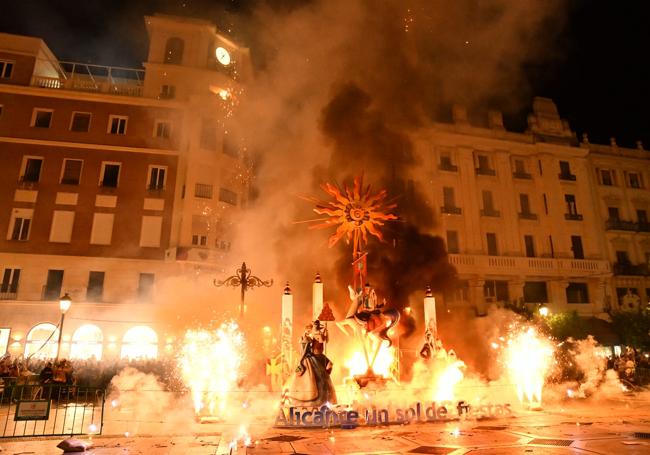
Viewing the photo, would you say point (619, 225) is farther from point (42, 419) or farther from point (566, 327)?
point (42, 419)

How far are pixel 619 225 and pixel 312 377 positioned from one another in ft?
99.0

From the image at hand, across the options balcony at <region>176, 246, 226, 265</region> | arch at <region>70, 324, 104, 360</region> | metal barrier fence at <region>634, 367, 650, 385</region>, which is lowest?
metal barrier fence at <region>634, 367, 650, 385</region>

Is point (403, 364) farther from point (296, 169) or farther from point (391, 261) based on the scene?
point (296, 169)

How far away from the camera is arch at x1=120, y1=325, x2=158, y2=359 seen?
24.4 meters

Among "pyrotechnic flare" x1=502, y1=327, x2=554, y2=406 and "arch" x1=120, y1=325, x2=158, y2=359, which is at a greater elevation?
"arch" x1=120, y1=325, x2=158, y2=359

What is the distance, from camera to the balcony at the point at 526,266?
27.8 m

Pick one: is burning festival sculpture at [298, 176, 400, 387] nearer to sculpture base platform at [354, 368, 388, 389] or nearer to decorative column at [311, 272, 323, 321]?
sculpture base platform at [354, 368, 388, 389]

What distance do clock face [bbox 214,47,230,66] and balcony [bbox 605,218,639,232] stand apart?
2974cm

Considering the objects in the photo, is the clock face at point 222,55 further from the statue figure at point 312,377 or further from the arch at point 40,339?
the statue figure at point 312,377

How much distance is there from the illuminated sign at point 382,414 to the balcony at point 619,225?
26071 millimetres

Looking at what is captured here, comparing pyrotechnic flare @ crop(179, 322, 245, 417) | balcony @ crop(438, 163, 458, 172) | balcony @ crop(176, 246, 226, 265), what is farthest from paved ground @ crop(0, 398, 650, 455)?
balcony @ crop(438, 163, 458, 172)

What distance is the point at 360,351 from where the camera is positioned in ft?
47.5

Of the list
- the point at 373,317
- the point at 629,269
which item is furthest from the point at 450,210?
the point at 373,317

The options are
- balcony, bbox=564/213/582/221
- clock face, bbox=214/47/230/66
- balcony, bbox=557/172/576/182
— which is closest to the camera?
clock face, bbox=214/47/230/66
